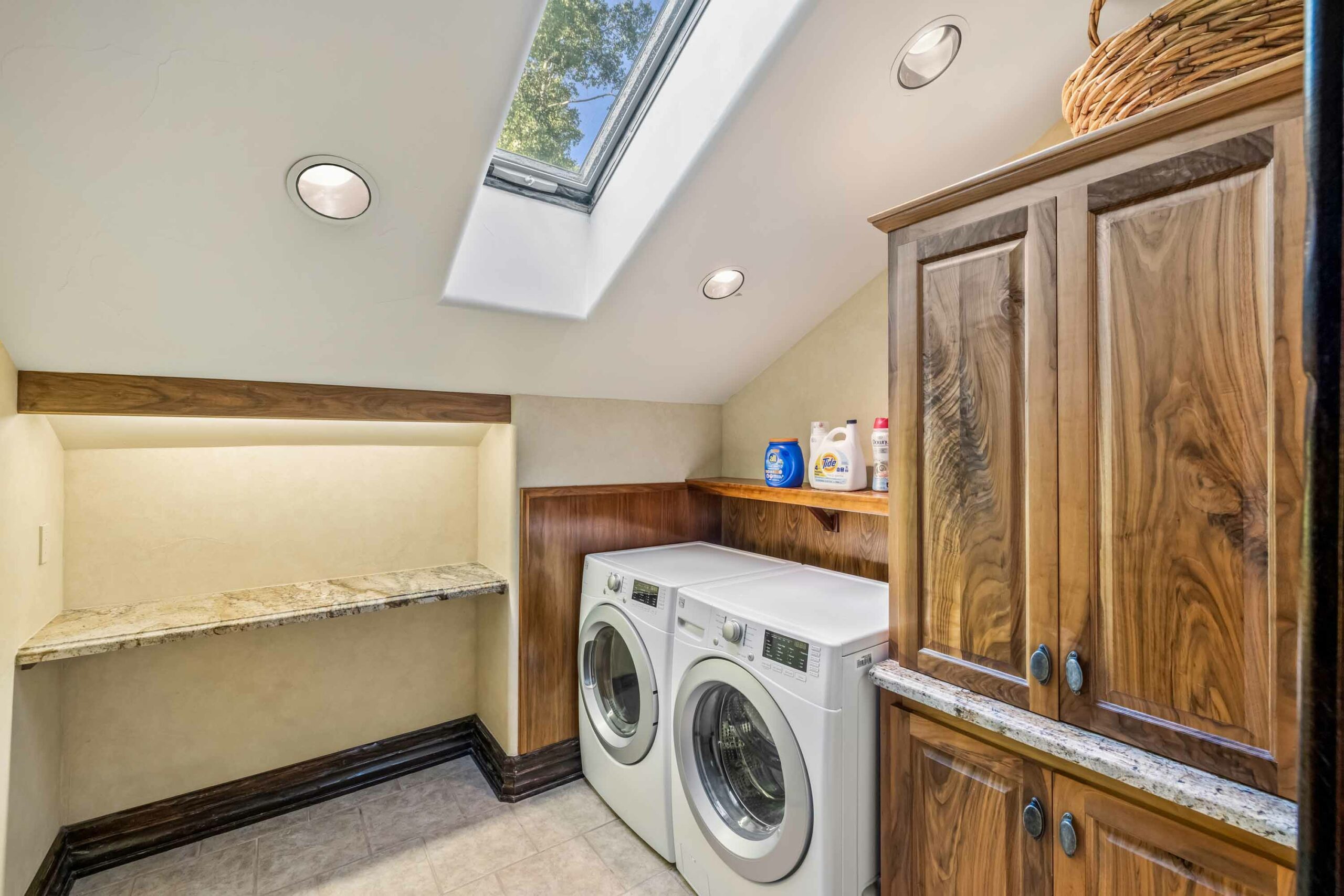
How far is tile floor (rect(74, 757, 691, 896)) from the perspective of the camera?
76.3 inches

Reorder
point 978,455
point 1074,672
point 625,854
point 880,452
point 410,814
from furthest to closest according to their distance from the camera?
point 410,814, point 625,854, point 880,452, point 978,455, point 1074,672

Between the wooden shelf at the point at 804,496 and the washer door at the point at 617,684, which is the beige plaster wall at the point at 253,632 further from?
the wooden shelf at the point at 804,496

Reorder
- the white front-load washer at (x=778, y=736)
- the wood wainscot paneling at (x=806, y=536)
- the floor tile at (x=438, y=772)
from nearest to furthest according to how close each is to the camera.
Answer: the white front-load washer at (x=778, y=736) < the wood wainscot paneling at (x=806, y=536) < the floor tile at (x=438, y=772)

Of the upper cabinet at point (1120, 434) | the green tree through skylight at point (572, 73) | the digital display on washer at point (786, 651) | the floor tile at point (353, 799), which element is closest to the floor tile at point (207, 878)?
the floor tile at point (353, 799)

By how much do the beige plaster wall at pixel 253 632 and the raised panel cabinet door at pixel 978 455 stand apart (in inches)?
77.6

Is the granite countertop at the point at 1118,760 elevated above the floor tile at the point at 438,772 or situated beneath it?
elevated above

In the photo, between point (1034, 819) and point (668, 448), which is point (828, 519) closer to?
point (668, 448)

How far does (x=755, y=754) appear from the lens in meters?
1.80

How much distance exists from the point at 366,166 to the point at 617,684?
1.89 meters

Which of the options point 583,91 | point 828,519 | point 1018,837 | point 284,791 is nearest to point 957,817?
point 1018,837

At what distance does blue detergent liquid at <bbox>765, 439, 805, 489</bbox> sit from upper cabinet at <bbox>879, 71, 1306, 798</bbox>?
0.86 meters

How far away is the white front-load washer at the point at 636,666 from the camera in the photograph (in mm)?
2004

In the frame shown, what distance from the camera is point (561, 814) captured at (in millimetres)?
2305

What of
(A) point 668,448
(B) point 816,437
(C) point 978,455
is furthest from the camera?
(A) point 668,448
